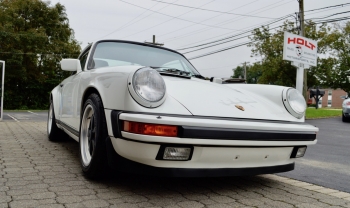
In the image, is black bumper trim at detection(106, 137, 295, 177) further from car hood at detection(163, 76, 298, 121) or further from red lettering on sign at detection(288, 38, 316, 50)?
→ red lettering on sign at detection(288, 38, 316, 50)

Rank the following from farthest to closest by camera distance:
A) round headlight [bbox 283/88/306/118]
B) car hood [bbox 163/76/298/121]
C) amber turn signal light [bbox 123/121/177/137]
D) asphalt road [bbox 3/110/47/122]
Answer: asphalt road [bbox 3/110/47/122] → round headlight [bbox 283/88/306/118] → car hood [bbox 163/76/298/121] → amber turn signal light [bbox 123/121/177/137]

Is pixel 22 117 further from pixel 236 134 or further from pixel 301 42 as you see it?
pixel 236 134

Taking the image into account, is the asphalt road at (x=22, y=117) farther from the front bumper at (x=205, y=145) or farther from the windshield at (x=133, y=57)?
the front bumper at (x=205, y=145)

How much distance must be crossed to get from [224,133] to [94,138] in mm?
1118

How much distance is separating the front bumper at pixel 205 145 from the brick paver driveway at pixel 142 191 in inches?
8.7

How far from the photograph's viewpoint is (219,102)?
2.50 m

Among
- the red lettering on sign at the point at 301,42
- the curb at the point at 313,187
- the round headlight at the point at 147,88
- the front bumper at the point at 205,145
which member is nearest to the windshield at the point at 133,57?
the round headlight at the point at 147,88

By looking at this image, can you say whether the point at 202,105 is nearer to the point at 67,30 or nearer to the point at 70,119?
the point at 70,119

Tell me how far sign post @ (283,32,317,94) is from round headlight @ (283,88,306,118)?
11.5 metres

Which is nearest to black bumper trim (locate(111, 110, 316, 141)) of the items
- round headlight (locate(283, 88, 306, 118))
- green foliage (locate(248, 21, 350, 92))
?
round headlight (locate(283, 88, 306, 118))

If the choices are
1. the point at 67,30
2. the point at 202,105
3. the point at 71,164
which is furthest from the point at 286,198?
the point at 67,30

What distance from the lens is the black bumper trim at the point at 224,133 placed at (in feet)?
6.76

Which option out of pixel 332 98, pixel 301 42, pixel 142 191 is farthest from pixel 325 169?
pixel 332 98

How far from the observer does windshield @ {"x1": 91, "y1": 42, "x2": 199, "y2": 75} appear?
11.1 ft
